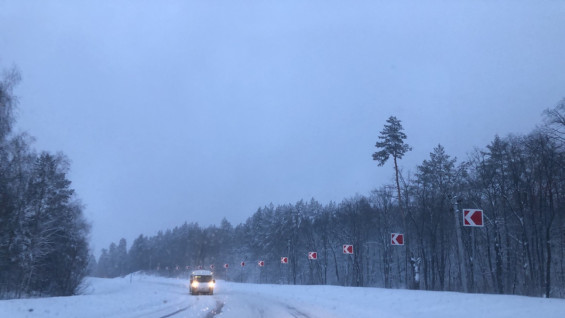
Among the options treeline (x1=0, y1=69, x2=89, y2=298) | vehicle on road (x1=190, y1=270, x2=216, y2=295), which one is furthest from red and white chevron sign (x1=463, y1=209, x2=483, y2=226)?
treeline (x1=0, y1=69, x2=89, y2=298)

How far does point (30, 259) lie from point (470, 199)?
41128 mm

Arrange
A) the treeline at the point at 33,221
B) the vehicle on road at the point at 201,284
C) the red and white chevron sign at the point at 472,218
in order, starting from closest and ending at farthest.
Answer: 1. the red and white chevron sign at the point at 472,218
2. the treeline at the point at 33,221
3. the vehicle on road at the point at 201,284

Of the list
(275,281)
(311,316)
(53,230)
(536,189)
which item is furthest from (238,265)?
(311,316)

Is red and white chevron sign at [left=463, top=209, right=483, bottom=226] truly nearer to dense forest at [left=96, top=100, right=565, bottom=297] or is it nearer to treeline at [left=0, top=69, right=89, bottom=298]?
dense forest at [left=96, top=100, right=565, bottom=297]

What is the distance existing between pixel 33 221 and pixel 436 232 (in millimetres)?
45629

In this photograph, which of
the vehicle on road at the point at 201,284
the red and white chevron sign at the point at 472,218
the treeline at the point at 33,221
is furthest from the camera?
the vehicle on road at the point at 201,284

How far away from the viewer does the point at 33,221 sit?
3612 cm

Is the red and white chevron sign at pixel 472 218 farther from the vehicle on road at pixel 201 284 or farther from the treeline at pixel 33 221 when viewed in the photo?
the treeline at pixel 33 221

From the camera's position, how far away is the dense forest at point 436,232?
34969 mm

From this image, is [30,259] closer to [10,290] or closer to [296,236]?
→ [10,290]

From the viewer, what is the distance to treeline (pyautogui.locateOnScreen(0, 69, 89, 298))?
97.9 ft

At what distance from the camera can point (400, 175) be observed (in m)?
39.8

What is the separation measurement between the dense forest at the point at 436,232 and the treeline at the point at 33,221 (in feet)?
93.6

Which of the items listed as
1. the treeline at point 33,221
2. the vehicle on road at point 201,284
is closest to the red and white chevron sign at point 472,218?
the vehicle on road at point 201,284
